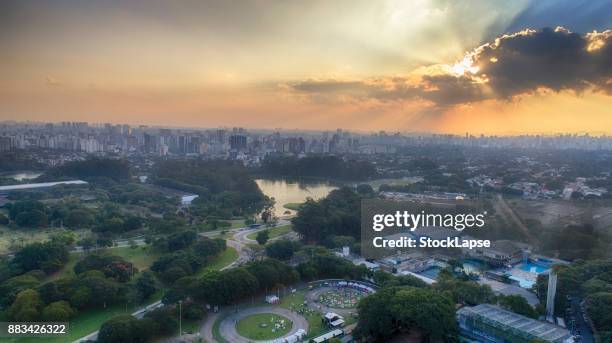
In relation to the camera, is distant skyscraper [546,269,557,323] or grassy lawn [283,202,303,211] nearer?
distant skyscraper [546,269,557,323]

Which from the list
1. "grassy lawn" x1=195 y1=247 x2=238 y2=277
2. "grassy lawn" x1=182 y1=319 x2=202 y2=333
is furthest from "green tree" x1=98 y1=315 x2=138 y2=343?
"grassy lawn" x1=195 y1=247 x2=238 y2=277

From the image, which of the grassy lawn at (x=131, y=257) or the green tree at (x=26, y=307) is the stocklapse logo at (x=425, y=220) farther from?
the green tree at (x=26, y=307)

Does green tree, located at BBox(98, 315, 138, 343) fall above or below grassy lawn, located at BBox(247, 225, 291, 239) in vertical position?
above

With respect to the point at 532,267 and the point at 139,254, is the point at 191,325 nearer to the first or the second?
the point at 139,254

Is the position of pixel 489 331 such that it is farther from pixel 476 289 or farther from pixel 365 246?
pixel 365 246

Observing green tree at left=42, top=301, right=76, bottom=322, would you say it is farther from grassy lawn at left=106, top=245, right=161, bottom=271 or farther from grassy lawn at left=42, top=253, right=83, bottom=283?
grassy lawn at left=106, top=245, right=161, bottom=271
